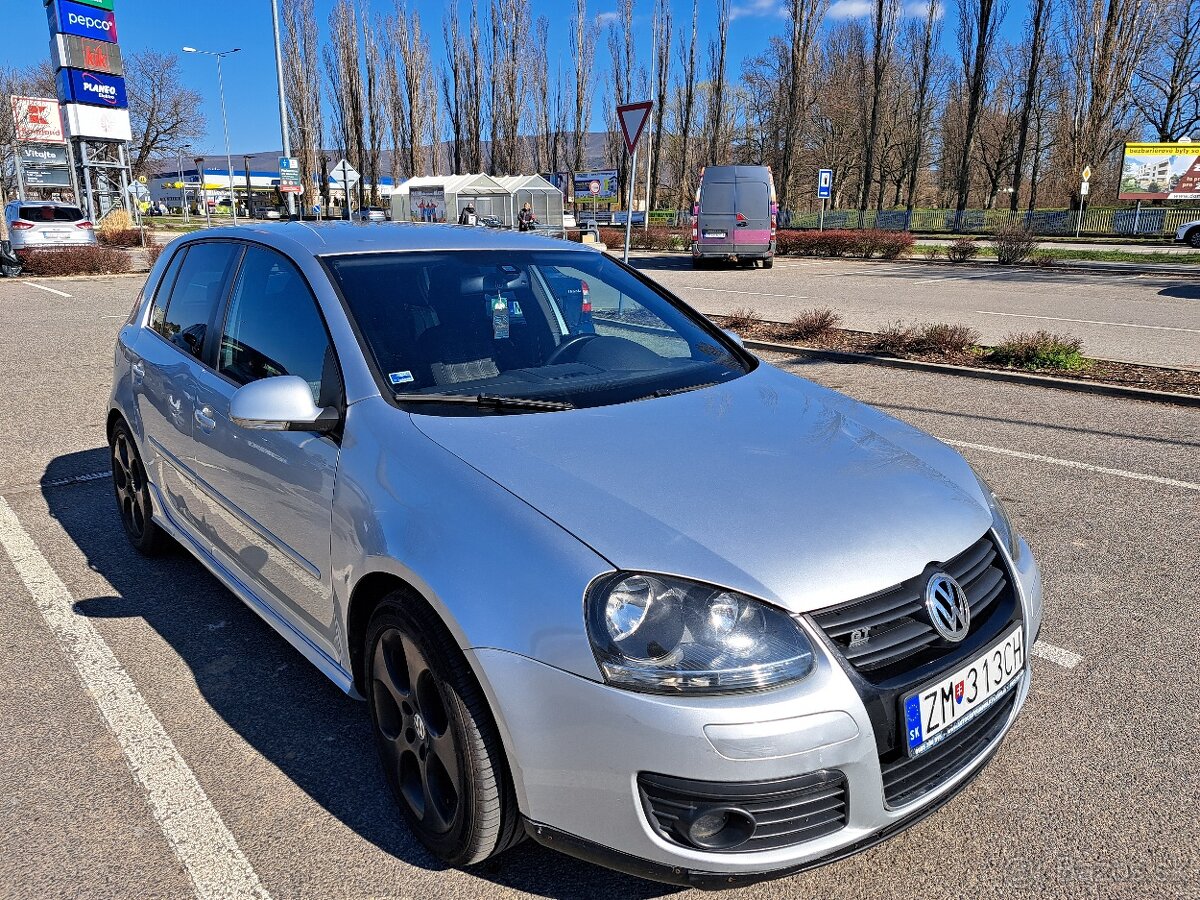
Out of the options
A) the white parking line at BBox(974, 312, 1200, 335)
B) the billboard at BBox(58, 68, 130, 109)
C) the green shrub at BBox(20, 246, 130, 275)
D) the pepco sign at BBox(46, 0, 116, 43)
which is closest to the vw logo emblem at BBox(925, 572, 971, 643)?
the white parking line at BBox(974, 312, 1200, 335)

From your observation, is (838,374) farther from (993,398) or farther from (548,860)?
(548,860)

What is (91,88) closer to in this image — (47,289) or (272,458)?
(47,289)

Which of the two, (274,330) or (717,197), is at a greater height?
(717,197)

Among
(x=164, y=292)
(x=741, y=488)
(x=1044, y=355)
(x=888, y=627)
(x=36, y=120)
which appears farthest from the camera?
(x=36, y=120)

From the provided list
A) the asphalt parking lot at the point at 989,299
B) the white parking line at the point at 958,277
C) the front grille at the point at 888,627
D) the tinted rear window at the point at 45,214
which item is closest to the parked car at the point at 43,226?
the tinted rear window at the point at 45,214

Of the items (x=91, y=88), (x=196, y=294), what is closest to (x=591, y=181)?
(x=91, y=88)

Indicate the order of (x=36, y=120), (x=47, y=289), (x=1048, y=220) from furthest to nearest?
(x=36, y=120) < (x=1048, y=220) < (x=47, y=289)

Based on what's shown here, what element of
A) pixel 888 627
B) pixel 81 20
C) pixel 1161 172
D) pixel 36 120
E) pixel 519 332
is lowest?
pixel 888 627

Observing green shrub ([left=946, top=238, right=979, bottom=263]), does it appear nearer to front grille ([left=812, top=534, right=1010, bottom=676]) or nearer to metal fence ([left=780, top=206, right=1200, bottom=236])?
metal fence ([left=780, top=206, right=1200, bottom=236])

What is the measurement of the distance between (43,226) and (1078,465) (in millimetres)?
24377

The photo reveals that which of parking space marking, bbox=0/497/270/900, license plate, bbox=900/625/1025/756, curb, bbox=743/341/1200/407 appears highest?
license plate, bbox=900/625/1025/756

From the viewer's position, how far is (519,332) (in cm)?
293

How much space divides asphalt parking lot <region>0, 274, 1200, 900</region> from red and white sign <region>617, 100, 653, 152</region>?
259 inches

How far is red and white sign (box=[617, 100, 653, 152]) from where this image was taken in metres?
9.88
